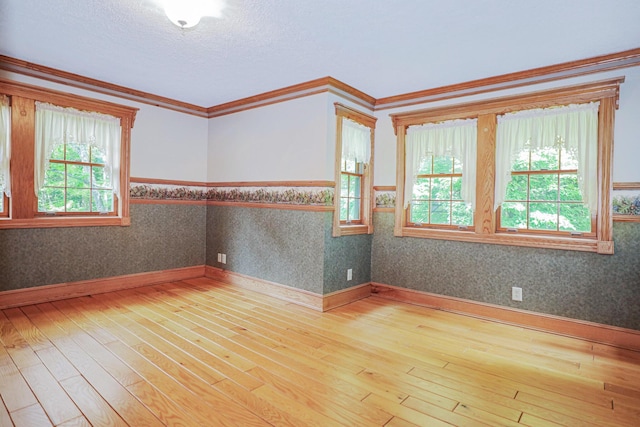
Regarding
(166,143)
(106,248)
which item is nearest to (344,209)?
(166,143)

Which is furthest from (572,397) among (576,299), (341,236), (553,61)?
(553,61)

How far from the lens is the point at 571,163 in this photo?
3.41m

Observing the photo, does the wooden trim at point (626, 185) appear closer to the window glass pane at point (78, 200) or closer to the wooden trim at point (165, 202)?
the wooden trim at point (165, 202)

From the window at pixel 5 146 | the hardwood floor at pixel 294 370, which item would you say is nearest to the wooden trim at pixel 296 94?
the window at pixel 5 146

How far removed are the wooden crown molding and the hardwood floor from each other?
237 cm

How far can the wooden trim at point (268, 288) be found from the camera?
3.98 metres

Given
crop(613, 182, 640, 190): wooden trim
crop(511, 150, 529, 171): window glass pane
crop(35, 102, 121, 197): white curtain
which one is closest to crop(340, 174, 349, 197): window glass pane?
crop(511, 150, 529, 171): window glass pane

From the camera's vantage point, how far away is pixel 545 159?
354 centimetres

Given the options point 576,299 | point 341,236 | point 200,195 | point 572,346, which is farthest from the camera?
point 200,195

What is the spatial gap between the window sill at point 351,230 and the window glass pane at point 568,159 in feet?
6.90

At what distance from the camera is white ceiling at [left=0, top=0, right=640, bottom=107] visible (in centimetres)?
248

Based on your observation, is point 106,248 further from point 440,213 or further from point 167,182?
point 440,213

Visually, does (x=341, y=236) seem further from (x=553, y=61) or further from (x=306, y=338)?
(x=553, y=61)

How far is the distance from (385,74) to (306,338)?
104 inches
